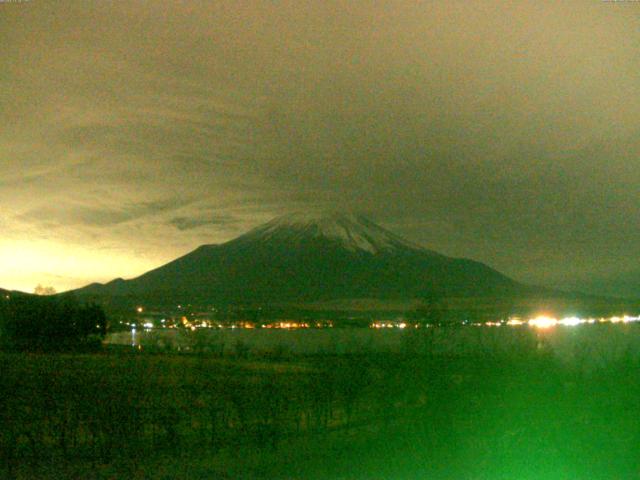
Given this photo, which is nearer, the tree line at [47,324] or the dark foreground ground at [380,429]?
the dark foreground ground at [380,429]

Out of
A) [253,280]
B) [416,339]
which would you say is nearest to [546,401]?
[416,339]

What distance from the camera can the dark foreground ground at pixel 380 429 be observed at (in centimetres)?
1148

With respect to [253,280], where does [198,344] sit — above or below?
below

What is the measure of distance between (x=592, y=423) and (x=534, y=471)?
3.41 metres

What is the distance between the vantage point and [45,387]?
76.0ft

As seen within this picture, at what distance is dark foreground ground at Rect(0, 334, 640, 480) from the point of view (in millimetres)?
11477

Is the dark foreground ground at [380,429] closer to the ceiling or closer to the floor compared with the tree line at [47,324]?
closer to the floor

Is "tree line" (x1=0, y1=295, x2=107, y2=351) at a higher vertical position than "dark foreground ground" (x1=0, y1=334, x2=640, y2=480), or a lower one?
higher

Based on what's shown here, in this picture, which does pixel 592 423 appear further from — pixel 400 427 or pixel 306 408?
pixel 306 408

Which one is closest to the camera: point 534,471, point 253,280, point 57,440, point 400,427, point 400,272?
point 534,471

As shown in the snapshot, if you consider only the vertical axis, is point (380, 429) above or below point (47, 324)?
below

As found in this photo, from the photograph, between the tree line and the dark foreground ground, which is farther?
the tree line

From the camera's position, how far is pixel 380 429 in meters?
14.9

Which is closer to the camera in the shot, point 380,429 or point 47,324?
point 380,429
